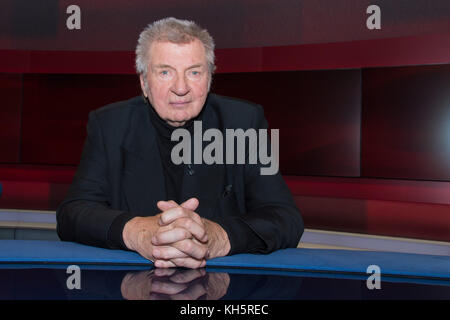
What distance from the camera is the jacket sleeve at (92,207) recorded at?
1.18 meters

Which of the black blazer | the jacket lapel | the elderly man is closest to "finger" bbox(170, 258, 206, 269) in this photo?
the elderly man

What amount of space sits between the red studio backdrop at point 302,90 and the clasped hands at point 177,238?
91.1 inches

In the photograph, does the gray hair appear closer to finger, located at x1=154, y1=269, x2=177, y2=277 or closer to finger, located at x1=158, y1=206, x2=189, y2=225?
finger, located at x1=158, y1=206, x2=189, y2=225

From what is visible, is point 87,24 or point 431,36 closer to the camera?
point 431,36

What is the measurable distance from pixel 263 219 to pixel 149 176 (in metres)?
0.41

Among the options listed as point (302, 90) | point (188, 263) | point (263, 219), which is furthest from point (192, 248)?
point (302, 90)

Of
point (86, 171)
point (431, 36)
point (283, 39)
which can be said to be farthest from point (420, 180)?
point (86, 171)

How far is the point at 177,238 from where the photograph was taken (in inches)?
39.2

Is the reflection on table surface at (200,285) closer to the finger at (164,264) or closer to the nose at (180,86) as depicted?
the finger at (164,264)

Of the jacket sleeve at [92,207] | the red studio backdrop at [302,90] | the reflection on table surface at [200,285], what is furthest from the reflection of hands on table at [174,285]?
the red studio backdrop at [302,90]

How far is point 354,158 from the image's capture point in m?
4.24

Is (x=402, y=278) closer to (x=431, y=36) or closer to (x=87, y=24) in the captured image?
(x=431, y=36)

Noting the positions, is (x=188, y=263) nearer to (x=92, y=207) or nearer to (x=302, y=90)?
(x=92, y=207)

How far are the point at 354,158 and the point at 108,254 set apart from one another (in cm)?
343
